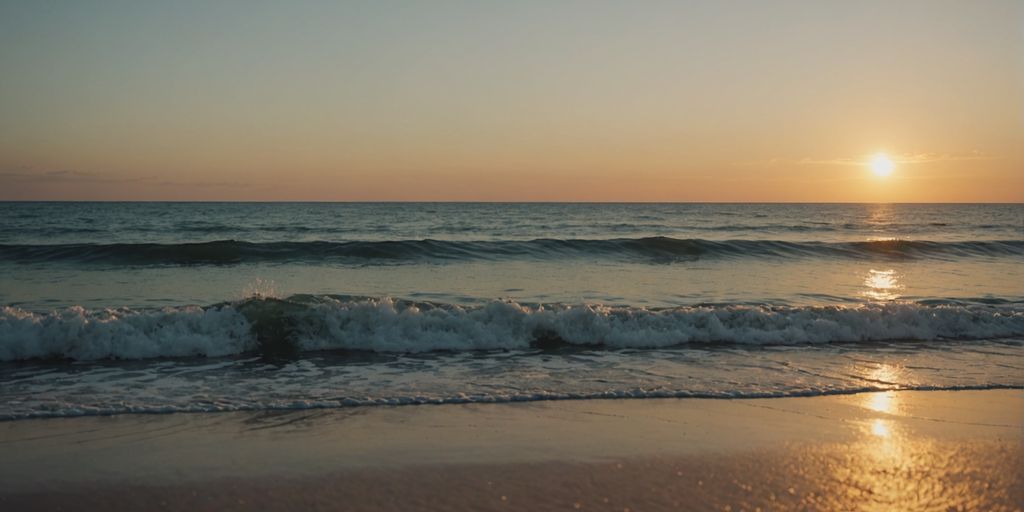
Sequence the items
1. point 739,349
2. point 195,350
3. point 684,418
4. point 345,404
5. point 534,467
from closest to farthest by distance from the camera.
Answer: point 534,467 → point 684,418 → point 345,404 → point 195,350 → point 739,349

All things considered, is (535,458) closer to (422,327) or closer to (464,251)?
(422,327)

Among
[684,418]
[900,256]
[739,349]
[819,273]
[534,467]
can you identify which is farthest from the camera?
[900,256]

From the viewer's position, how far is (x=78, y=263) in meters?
19.9

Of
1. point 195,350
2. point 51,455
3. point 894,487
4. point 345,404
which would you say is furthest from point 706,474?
point 195,350

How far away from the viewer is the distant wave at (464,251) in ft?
69.7

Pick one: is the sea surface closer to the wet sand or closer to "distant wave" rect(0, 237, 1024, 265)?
the wet sand

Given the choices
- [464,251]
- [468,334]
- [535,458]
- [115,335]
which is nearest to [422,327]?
[468,334]

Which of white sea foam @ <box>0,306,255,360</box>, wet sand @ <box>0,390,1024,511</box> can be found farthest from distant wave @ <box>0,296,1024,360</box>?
wet sand @ <box>0,390,1024,511</box>

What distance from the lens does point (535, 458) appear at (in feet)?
16.9

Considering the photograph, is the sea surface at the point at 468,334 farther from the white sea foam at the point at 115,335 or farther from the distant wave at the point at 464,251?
the distant wave at the point at 464,251

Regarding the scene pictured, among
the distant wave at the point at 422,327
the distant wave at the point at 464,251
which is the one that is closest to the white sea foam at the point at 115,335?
the distant wave at the point at 422,327

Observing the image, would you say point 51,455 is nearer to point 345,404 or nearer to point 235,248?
point 345,404

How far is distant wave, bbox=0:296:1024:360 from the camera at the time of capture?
366 inches

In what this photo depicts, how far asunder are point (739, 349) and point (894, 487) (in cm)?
563
